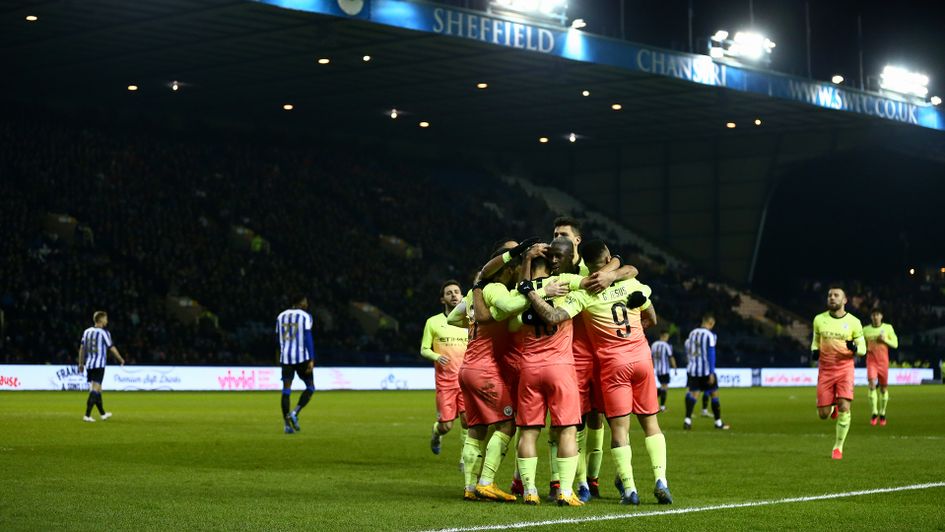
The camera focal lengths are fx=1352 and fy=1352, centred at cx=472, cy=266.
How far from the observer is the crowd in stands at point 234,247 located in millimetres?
42375

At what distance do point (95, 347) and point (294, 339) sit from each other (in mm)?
5117

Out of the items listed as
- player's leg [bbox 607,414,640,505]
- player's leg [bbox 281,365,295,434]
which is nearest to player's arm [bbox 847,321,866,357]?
player's leg [bbox 607,414,640,505]

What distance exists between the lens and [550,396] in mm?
11195

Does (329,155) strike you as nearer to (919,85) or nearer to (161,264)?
(161,264)

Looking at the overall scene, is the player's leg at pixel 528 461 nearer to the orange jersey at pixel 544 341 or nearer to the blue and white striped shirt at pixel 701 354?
the orange jersey at pixel 544 341

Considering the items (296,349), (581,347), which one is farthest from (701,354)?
(581,347)

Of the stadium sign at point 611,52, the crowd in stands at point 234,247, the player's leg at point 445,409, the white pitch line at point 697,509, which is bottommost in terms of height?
the white pitch line at point 697,509

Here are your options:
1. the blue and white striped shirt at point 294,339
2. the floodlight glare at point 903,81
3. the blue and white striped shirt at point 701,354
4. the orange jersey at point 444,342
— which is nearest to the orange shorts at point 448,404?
the orange jersey at point 444,342

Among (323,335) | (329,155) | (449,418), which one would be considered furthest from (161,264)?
(449,418)

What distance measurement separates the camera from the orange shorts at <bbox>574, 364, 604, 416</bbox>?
11.8 metres

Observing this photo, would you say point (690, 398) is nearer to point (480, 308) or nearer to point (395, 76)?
point (480, 308)

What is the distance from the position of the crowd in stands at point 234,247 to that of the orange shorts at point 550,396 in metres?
29.6

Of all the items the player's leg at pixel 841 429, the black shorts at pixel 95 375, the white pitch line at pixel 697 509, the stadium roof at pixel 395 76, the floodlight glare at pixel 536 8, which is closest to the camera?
the white pitch line at pixel 697 509

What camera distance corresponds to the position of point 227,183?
53.7 meters
